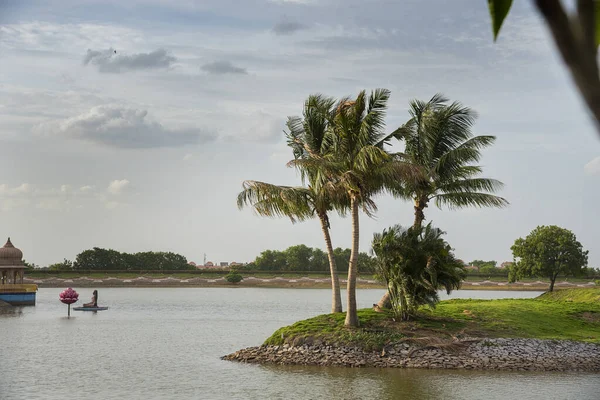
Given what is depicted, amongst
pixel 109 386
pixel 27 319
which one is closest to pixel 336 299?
pixel 109 386

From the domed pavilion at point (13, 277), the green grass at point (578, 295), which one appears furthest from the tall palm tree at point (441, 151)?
the domed pavilion at point (13, 277)

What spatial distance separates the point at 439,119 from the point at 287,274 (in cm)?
9449

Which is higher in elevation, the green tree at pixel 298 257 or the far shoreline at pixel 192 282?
the green tree at pixel 298 257

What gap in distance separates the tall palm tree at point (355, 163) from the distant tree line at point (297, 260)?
9457 cm

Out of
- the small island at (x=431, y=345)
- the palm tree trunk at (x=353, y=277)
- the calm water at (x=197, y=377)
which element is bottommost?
the calm water at (x=197, y=377)

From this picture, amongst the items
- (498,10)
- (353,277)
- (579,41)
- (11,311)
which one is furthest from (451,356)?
(11,311)

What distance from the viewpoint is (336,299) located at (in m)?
31.8

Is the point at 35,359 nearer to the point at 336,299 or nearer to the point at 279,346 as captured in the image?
the point at 279,346

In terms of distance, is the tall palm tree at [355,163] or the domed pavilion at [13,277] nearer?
the tall palm tree at [355,163]

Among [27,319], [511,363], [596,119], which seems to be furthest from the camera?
[27,319]

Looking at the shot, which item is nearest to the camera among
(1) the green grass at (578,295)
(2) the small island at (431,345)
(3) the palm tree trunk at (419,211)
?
(2) the small island at (431,345)

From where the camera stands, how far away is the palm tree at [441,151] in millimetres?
31938

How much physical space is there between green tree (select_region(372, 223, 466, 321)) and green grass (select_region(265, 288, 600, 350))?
102cm

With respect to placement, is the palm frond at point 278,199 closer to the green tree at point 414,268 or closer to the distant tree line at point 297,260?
the green tree at point 414,268
